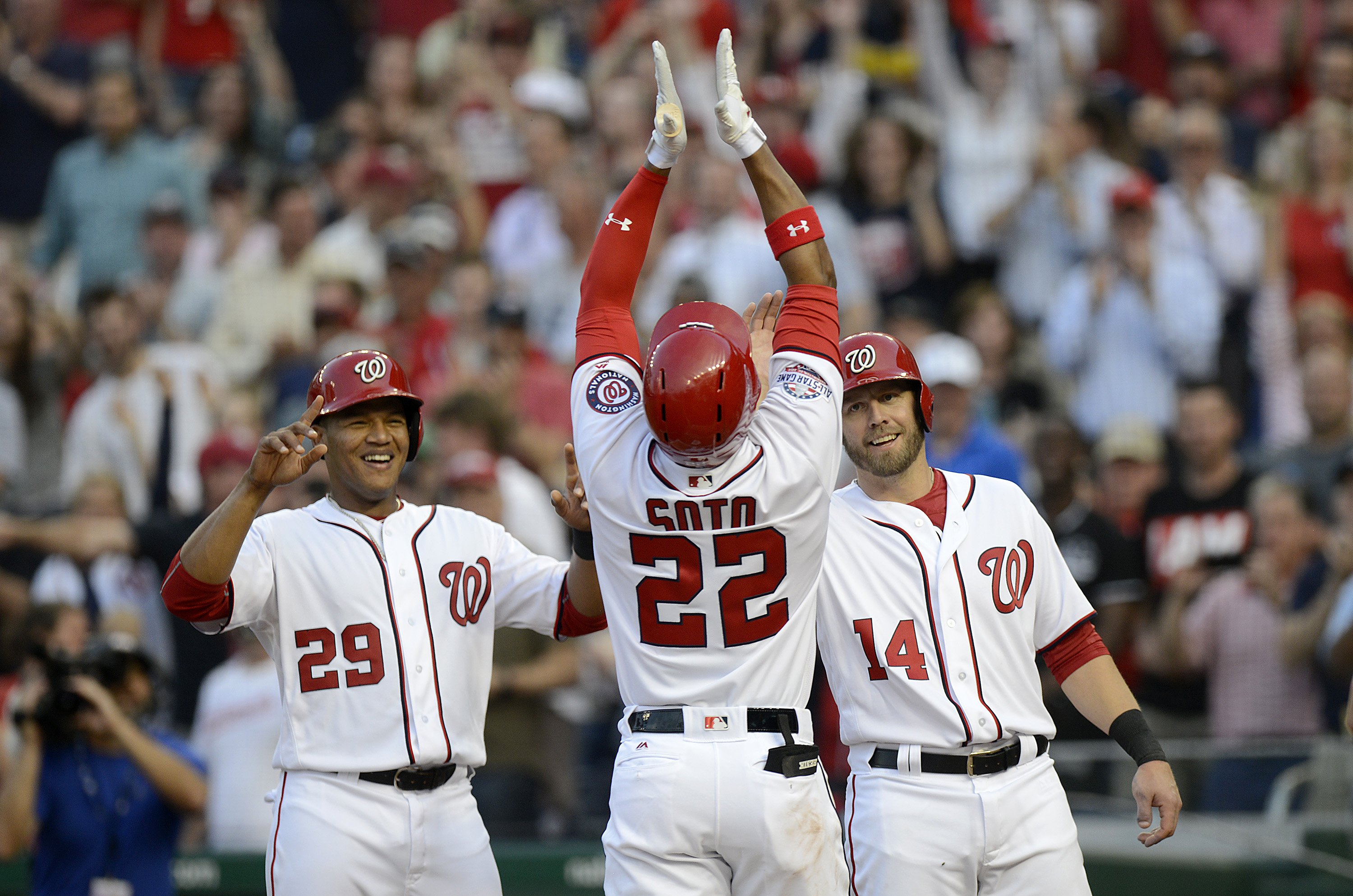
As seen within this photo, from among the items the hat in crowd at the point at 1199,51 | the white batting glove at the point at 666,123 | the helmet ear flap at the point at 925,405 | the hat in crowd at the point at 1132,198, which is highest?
the hat in crowd at the point at 1199,51

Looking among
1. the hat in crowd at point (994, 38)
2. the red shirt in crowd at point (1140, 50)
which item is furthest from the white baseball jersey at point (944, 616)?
the red shirt in crowd at point (1140, 50)

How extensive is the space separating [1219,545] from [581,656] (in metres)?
3.28

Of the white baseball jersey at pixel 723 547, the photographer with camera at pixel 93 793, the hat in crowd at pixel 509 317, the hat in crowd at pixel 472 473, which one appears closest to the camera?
the white baseball jersey at pixel 723 547

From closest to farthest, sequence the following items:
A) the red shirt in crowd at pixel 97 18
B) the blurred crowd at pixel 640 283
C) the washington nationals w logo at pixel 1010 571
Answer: the washington nationals w logo at pixel 1010 571 < the blurred crowd at pixel 640 283 < the red shirt in crowd at pixel 97 18

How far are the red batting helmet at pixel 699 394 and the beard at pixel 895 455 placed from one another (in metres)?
0.76

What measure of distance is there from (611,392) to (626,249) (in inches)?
18.0

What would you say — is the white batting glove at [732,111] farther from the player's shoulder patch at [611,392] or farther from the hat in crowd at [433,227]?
the hat in crowd at [433,227]

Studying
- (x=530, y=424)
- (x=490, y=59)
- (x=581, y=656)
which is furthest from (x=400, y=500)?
(x=490, y=59)

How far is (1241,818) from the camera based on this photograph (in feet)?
24.0

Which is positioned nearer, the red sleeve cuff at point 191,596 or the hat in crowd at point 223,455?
the red sleeve cuff at point 191,596

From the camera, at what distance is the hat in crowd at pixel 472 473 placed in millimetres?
7621

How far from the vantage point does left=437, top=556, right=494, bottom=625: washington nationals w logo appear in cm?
496

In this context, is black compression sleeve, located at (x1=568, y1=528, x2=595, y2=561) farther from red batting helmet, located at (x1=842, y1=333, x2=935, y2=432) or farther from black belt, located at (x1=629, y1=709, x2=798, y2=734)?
red batting helmet, located at (x1=842, y1=333, x2=935, y2=432)

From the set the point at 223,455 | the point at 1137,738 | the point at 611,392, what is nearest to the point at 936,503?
the point at 1137,738
